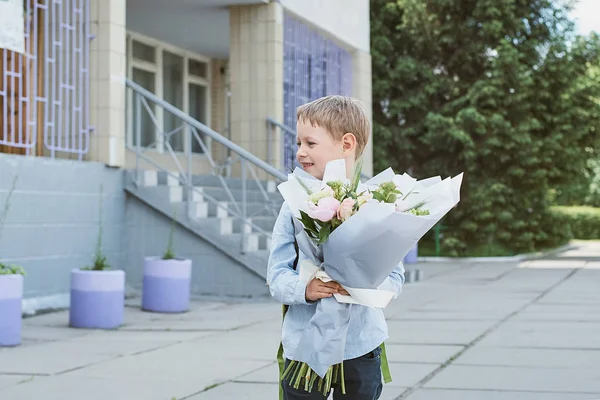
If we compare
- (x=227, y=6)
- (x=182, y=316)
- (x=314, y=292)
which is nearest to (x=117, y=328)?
(x=182, y=316)

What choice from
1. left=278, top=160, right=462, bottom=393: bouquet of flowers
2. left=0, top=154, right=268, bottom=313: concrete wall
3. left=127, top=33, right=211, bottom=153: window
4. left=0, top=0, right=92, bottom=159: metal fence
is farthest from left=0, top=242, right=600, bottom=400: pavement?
left=127, top=33, right=211, bottom=153: window

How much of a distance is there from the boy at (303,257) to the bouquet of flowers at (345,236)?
0.06 m

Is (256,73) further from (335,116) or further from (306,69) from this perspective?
(335,116)

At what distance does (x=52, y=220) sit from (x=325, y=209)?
7919 mm

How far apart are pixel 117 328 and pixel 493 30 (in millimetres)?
14080

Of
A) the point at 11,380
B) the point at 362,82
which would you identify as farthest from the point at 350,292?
the point at 362,82

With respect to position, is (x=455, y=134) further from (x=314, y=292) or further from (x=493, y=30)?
(x=314, y=292)

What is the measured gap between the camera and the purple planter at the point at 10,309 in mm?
7715

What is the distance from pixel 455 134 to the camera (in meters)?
20.5

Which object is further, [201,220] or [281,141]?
[281,141]

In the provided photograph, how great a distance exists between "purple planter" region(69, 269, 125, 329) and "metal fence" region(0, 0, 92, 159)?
82.4 inches

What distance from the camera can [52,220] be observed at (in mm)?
A: 10289

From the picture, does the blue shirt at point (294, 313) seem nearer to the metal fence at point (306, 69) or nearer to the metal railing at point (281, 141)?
the metal railing at point (281, 141)

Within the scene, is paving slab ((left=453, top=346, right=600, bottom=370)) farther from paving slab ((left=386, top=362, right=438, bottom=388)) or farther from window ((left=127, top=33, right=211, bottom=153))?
window ((left=127, top=33, right=211, bottom=153))
